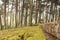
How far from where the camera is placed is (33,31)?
299cm

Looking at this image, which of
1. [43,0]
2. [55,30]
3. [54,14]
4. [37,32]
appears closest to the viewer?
[55,30]

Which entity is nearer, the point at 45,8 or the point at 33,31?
the point at 33,31

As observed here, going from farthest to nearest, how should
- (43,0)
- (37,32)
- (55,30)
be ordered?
(43,0) < (37,32) < (55,30)

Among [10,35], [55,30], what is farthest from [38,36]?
[10,35]

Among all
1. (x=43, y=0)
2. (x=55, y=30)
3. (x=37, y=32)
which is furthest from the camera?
(x=43, y=0)

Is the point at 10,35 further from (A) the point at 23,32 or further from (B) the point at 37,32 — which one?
(B) the point at 37,32

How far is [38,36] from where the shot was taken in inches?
109

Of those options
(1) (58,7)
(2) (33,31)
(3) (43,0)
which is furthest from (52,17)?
(2) (33,31)

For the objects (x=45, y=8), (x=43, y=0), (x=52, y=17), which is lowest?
(x=52, y=17)

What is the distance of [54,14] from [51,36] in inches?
255

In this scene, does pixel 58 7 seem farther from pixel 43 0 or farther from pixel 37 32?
pixel 37 32

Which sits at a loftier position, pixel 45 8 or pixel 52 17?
pixel 45 8

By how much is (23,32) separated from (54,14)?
6.30 metres

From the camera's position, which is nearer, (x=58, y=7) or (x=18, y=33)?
(x=18, y=33)
